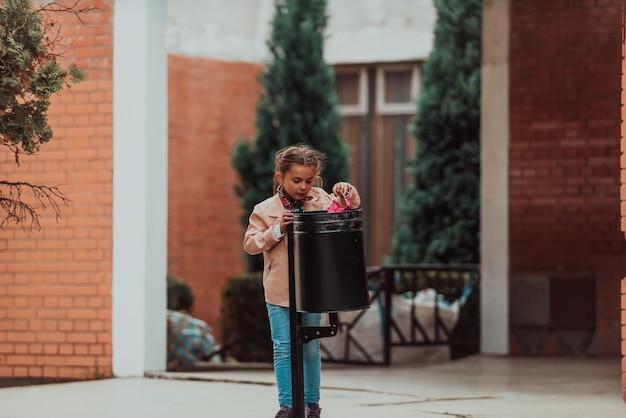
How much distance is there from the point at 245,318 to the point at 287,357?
892 centimetres

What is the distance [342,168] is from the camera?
16266mm

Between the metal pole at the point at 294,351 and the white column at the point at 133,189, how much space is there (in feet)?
11.5

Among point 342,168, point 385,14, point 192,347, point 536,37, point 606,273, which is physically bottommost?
point 192,347

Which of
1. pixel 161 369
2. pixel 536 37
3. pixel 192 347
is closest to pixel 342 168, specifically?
pixel 192 347

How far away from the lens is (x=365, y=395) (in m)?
7.98

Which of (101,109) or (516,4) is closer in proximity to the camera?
(101,109)

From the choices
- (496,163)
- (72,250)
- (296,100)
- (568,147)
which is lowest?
(72,250)

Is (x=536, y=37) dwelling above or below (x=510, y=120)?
above

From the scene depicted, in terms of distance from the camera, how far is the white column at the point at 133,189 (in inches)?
345

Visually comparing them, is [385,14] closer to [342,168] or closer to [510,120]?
[342,168]

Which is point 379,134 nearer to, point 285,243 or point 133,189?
point 133,189

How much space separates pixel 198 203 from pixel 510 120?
6.29m

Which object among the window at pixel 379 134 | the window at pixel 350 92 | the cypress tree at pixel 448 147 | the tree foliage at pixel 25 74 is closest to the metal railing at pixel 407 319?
the cypress tree at pixel 448 147

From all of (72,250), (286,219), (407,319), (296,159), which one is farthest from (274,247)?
(407,319)
